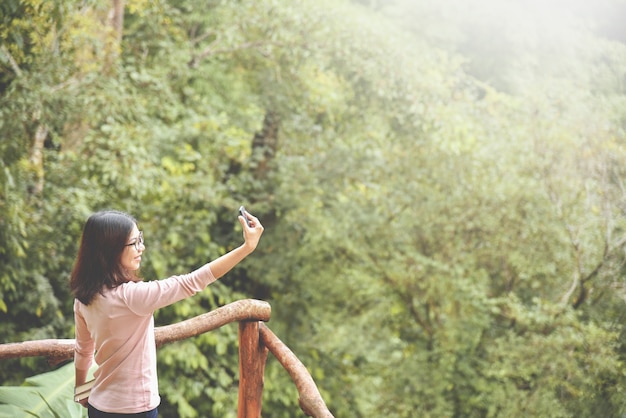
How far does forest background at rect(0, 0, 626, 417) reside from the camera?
4.65 metres

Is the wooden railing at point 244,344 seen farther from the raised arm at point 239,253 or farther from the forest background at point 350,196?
the forest background at point 350,196

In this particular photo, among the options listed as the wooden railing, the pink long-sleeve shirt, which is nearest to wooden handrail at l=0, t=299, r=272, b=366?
the wooden railing

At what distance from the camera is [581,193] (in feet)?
17.9

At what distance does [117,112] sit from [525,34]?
5.98 meters

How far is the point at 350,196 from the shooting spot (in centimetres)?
648

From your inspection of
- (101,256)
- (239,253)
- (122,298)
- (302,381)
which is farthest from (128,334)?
(302,381)

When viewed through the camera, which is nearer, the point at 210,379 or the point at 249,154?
the point at 210,379

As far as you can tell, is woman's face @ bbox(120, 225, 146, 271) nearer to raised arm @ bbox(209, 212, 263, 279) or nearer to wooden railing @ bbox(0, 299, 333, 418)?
raised arm @ bbox(209, 212, 263, 279)

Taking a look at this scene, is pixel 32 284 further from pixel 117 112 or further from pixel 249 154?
pixel 249 154

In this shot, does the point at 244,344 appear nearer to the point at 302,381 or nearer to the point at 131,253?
the point at 302,381

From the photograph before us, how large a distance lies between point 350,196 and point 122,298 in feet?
16.4

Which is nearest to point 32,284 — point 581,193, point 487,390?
point 487,390

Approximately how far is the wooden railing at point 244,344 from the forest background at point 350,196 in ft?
6.06

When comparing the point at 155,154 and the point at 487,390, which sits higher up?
the point at 155,154
